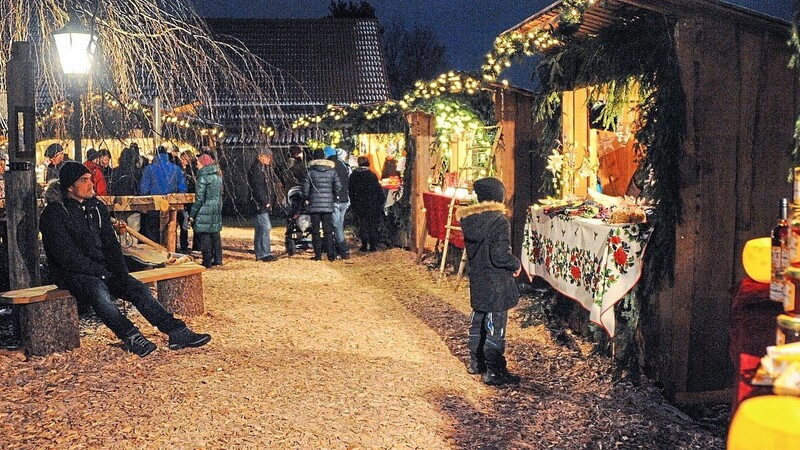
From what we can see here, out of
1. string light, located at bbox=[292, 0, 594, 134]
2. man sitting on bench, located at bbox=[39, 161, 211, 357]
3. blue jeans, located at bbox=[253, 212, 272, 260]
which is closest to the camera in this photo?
string light, located at bbox=[292, 0, 594, 134]

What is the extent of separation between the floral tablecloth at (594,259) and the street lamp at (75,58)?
422 centimetres

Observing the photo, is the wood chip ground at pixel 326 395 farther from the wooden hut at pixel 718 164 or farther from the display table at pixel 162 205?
the display table at pixel 162 205

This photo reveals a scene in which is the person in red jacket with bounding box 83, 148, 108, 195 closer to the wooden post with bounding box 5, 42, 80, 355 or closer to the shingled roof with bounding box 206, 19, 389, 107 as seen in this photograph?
the wooden post with bounding box 5, 42, 80, 355

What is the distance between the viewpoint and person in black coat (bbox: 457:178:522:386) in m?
6.42

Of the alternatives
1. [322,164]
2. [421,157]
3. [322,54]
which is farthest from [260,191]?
[322,54]

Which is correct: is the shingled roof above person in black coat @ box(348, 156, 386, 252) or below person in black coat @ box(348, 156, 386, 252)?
above

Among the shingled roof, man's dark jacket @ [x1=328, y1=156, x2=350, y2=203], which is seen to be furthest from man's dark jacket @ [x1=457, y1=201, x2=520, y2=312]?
the shingled roof

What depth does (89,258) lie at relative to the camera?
7.29 m

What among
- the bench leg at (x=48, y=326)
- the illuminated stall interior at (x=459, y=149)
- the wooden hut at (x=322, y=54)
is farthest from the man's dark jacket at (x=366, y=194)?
the wooden hut at (x=322, y=54)

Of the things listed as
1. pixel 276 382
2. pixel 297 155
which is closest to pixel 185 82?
pixel 276 382

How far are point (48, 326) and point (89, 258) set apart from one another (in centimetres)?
66

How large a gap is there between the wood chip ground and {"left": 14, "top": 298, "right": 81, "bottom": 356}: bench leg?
18 cm

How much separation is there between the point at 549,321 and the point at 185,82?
4.25 metres

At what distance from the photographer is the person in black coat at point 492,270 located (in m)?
6.42
